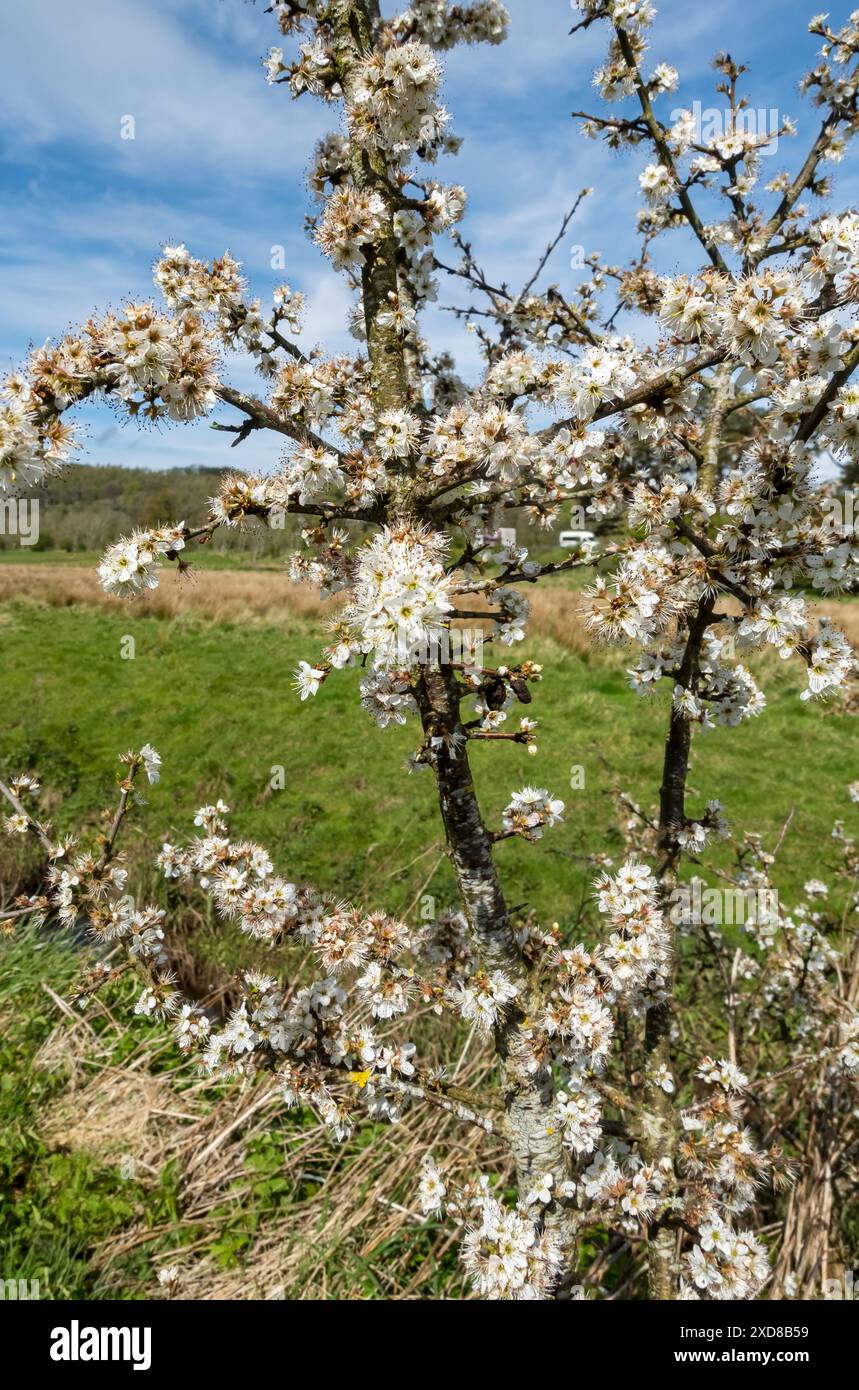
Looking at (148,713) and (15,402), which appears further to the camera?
(148,713)

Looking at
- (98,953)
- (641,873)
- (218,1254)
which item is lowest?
(218,1254)

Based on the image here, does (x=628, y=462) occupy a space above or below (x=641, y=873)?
above

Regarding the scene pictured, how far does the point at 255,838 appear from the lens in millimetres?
8461

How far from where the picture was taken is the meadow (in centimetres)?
349

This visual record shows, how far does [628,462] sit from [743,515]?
3.51 feet

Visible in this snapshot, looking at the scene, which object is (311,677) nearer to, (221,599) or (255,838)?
(255,838)

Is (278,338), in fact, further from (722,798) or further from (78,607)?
(78,607)

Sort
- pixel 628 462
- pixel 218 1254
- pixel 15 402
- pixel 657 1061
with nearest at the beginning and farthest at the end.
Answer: pixel 15 402, pixel 657 1061, pixel 628 462, pixel 218 1254

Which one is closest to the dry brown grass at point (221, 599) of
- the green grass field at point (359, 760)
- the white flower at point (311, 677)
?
the green grass field at point (359, 760)

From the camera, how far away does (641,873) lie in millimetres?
2412

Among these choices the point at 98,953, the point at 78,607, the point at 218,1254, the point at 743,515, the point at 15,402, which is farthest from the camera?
the point at 78,607

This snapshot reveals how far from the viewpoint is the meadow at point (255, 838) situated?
3.49 m

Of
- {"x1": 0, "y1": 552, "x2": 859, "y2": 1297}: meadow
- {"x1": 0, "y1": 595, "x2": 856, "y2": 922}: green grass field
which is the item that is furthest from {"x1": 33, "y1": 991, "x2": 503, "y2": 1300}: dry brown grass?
{"x1": 0, "y1": 595, "x2": 856, "y2": 922}: green grass field
